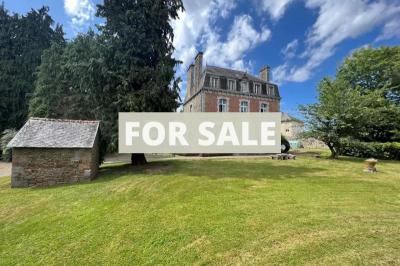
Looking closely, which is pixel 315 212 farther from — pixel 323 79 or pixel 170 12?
pixel 323 79

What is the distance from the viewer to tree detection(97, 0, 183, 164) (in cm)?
1046

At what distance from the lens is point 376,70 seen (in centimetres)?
1992

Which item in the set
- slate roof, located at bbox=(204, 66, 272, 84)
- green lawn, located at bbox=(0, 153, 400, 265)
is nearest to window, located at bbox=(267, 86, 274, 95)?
slate roof, located at bbox=(204, 66, 272, 84)

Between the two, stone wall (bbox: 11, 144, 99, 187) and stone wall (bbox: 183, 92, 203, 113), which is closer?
stone wall (bbox: 11, 144, 99, 187)

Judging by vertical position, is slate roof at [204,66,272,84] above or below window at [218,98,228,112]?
above

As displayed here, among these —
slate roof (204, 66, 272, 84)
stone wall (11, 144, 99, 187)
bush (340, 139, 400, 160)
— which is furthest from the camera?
slate roof (204, 66, 272, 84)

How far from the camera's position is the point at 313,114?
15320mm

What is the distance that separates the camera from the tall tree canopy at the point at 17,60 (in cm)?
2061

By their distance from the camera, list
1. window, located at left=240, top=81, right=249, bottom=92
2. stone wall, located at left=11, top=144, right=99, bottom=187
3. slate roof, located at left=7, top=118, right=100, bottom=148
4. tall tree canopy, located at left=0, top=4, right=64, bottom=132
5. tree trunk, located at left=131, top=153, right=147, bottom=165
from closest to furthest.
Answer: stone wall, located at left=11, top=144, right=99, bottom=187 → slate roof, located at left=7, top=118, right=100, bottom=148 → tree trunk, located at left=131, top=153, right=147, bottom=165 → tall tree canopy, located at left=0, top=4, right=64, bottom=132 → window, located at left=240, top=81, right=249, bottom=92

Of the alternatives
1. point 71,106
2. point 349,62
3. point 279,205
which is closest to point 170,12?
point 279,205

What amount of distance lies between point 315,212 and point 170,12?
11.1 m

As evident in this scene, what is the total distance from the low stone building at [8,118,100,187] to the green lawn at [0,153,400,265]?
2.72 feet

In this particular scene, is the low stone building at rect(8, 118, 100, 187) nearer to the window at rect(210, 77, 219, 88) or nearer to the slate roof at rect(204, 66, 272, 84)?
the window at rect(210, 77, 219, 88)

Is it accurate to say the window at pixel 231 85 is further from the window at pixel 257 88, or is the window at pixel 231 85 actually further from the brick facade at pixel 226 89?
the window at pixel 257 88
